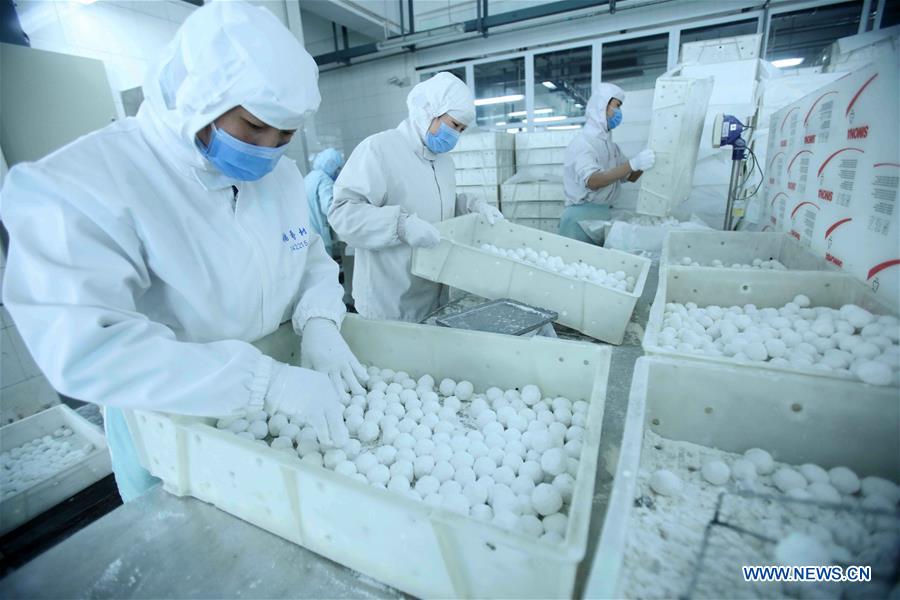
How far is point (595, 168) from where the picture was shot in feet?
9.21

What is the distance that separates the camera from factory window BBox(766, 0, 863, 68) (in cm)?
369

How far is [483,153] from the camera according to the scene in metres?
4.11

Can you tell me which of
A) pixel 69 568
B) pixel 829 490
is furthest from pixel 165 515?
pixel 829 490

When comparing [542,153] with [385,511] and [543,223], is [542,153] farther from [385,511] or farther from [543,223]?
[385,511]

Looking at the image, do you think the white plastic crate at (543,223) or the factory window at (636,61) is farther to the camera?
the factory window at (636,61)

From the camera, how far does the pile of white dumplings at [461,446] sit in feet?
2.69

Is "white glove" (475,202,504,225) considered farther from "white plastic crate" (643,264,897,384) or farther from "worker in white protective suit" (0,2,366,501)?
"worker in white protective suit" (0,2,366,501)

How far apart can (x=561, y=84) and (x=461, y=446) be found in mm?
5177

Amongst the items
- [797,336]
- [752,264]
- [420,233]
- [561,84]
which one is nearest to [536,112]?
[561,84]

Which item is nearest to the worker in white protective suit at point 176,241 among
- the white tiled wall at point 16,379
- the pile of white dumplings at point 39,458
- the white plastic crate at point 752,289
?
the white plastic crate at point 752,289

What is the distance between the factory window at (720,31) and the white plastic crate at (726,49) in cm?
87

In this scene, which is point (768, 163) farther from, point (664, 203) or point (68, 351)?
point (68, 351)

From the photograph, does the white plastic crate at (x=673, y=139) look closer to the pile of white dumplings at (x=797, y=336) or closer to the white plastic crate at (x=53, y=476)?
the pile of white dumplings at (x=797, y=336)

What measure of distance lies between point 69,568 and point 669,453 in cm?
114
